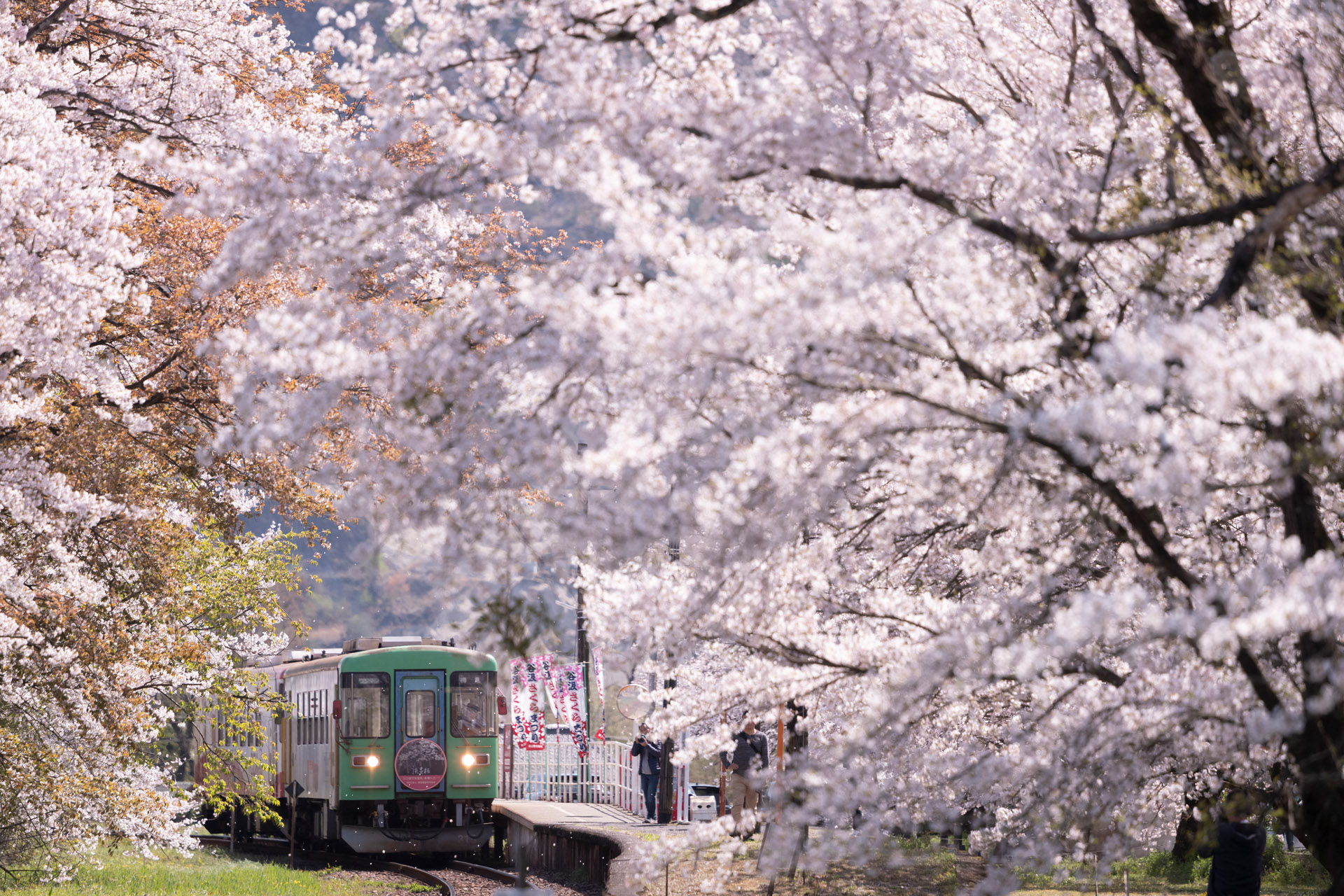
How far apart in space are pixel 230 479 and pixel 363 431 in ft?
21.3

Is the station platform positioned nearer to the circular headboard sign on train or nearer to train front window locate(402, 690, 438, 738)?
the circular headboard sign on train

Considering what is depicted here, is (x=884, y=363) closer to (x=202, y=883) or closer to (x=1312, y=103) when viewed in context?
(x=1312, y=103)

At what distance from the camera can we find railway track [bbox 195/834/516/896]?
18.5 meters

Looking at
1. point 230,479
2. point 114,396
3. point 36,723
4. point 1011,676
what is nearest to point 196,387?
point 230,479

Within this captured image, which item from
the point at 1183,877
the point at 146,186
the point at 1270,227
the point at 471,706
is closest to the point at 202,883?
the point at 471,706

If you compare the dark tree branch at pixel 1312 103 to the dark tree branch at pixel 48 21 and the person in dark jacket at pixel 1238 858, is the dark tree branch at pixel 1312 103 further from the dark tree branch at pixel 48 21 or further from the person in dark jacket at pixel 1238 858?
the dark tree branch at pixel 48 21

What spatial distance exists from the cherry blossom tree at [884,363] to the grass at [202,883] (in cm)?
944

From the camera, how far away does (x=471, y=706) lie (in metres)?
21.8

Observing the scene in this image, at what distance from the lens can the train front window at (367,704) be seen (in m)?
21.1

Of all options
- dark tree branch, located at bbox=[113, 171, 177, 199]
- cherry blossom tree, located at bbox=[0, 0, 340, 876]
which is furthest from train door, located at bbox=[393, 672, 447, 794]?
dark tree branch, located at bbox=[113, 171, 177, 199]

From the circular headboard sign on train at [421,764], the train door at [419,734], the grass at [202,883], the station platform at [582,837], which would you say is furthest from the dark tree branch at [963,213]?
the circular headboard sign on train at [421,764]

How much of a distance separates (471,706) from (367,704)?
5.16 ft

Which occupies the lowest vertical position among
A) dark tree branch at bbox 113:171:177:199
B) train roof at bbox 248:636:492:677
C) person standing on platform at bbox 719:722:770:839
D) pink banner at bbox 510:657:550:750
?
person standing on platform at bbox 719:722:770:839

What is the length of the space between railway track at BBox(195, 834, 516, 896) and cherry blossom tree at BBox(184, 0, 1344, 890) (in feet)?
34.9
